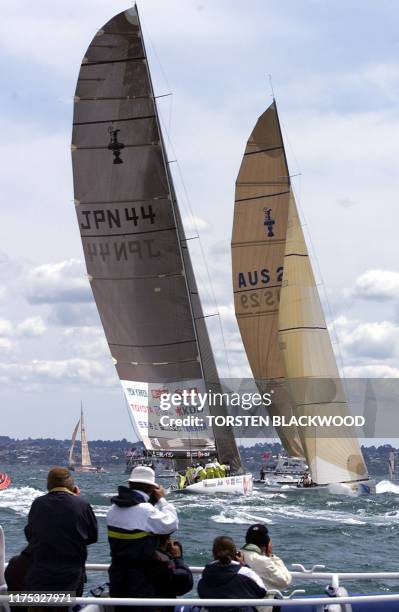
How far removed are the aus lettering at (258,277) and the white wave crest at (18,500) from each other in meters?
9.72

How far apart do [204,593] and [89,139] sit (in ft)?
89.6

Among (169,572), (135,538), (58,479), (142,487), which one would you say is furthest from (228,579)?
(58,479)

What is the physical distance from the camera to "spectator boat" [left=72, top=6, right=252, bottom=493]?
3278cm

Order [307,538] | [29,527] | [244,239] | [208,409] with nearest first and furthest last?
[29,527], [307,538], [208,409], [244,239]

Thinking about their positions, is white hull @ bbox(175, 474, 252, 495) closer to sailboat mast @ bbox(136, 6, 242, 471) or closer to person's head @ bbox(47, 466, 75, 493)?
sailboat mast @ bbox(136, 6, 242, 471)

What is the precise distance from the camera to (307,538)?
22531mm

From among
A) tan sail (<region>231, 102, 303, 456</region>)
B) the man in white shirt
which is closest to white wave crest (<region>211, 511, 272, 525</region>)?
tan sail (<region>231, 102, 303, 456</region>)

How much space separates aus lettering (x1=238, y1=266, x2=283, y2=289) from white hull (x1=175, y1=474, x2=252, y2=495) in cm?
709

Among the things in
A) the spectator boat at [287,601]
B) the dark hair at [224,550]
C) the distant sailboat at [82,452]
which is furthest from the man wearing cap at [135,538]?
the distant sailboat at [82,452]

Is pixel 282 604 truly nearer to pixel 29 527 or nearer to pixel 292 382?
pixel 29 527

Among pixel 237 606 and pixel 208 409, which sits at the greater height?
pixel 208 409

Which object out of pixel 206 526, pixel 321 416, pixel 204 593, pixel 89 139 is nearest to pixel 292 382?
pixel 321 416

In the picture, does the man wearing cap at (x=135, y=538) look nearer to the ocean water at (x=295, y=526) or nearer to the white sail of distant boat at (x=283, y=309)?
the ocean water at (x=295, y=526)

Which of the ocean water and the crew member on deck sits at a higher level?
the crew member on deck
